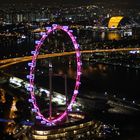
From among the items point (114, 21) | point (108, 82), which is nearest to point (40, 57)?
point (108, 82)

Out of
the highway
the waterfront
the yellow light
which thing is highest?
the yellow light

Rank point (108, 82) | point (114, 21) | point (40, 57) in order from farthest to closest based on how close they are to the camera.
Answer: point (114, 21), point (40, 57), point (108, 82)

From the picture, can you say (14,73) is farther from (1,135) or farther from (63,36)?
(63,36)

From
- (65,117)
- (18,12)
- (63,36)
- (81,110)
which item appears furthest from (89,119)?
(18,12)

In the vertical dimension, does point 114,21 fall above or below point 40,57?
above

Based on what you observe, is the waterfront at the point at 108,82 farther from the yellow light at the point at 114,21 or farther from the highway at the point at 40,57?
the yellow light at the point at 114,21

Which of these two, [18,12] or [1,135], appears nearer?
[1,135]

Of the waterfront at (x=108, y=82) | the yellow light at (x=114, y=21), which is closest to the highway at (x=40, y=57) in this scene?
the waterfront at (x=108, y=82)

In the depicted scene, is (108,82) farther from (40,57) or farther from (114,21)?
(114,21)

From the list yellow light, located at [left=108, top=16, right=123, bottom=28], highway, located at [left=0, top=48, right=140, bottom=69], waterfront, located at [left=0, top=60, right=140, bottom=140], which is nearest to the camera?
waterfront, located at [left=0, top=60, right=140, bottom=140]

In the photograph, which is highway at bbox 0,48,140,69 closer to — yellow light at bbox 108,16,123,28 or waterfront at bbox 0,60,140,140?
waterfront at bbox 0,60,140,140

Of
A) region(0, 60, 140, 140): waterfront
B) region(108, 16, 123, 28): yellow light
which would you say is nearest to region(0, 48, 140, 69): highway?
region(0, 60, 140, 140): waterfront
